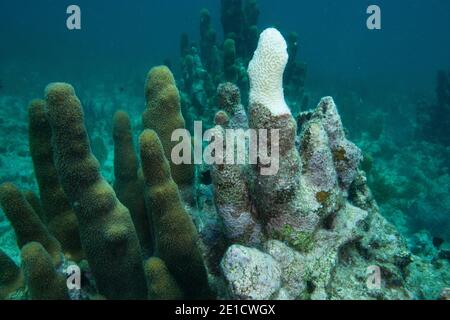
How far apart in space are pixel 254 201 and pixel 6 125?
41.5ft

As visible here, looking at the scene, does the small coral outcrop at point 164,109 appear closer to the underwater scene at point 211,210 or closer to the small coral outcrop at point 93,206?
the underwater scene at point 211,210

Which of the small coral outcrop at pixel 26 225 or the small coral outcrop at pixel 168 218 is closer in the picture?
the small coral outcrop at pixel 168 218

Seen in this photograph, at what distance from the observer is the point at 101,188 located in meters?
3.07

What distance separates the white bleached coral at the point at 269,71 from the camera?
275 cm

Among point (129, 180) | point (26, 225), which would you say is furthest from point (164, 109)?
point (26, 225)

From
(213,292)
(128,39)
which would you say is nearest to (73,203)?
(213,292)

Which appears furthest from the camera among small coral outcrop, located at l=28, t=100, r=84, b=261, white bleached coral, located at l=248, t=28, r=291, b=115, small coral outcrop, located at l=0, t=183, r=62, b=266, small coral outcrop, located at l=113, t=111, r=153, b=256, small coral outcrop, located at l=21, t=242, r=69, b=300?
small coral outcrop, located at l=113, t=111, r=153, b=256

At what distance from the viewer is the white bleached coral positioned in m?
2.75

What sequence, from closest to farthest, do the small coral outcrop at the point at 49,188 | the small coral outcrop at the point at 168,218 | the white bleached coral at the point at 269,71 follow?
the white bleached coral at the point at 269,71, the small coral outcrop at the point at 168,218, the small coral outcrop at the point at 49,188

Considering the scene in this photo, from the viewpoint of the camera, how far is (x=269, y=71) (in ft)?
9.07

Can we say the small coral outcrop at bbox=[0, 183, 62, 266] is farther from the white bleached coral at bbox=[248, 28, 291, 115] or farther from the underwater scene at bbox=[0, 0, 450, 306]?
the white bleached coral at bbox=[248, 28, 291, 115]

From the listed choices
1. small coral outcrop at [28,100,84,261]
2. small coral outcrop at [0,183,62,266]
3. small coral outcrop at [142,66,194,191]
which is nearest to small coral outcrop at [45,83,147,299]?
small coral outcrop at [0,183,62,266]

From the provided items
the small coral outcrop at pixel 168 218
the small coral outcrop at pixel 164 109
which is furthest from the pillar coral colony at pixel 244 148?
the small coral outcrop at pixel 164 109

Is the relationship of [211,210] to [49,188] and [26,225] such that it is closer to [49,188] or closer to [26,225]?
[49,188]
